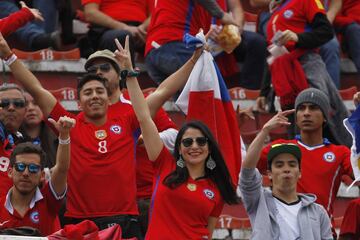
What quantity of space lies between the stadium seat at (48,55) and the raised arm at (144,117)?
11.1 feet

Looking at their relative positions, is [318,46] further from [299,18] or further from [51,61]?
[51,61]

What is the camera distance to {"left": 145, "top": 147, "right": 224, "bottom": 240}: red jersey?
883 cm

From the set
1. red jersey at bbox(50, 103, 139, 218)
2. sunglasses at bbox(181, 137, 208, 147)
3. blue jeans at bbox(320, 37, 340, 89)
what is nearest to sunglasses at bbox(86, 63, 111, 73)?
red jersey at bbox(50, 103, 139, 218)

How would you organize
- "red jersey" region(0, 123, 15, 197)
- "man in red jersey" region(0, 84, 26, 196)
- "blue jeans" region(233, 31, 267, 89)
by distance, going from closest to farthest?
"red jersey" region(0, 123, 15, 197) → "man in red jersey" region(0, 84, 26, 196) → "blue jeans" region(233, 31, 267, 89)

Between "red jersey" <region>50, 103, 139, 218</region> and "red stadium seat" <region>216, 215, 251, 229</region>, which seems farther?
"red stadium seat" <region>216, 215, 251, 229</region>

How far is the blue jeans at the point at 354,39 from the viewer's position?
12891mm

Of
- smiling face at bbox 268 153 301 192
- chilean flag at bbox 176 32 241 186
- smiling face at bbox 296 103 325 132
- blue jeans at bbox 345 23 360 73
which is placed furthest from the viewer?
blue jeans at bbox 345 23 360 73

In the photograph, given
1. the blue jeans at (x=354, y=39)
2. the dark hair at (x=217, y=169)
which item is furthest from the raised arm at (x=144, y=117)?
the blue jeans at (x=354, y=39)

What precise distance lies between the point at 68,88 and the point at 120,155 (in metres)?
2.82

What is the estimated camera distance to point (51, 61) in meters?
12.5

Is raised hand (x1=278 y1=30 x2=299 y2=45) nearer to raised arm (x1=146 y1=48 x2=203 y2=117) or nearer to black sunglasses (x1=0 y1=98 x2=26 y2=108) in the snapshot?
raised arm (x1=146 y1=48 x2=203 y2=117)

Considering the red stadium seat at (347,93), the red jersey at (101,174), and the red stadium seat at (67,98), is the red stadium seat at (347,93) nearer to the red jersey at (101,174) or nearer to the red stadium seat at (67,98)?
the red stadium seat at (67,98)

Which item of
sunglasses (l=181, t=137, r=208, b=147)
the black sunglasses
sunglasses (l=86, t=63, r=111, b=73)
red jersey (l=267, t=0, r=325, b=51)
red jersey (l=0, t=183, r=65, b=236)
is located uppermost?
red jersey (l=267, t=0, r=325, b=51)

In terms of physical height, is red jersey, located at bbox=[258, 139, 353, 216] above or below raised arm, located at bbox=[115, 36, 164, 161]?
below
